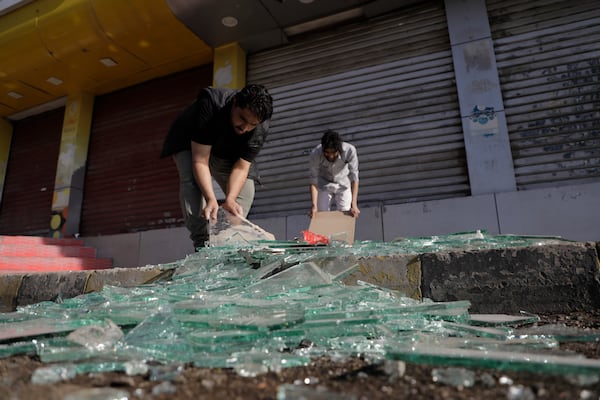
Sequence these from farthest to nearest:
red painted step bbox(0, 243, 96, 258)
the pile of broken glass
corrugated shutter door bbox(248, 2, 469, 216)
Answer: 1. red painted step bbox(0, 243, 96, 258)
2. corrugated shutter door bbox(248, 2, 469, 216)
3. the pile of broken glass

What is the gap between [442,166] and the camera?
5.00 metres

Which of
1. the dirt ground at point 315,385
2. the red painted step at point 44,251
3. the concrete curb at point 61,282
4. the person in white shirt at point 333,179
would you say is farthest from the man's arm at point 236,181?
the red painted step at point 44,251

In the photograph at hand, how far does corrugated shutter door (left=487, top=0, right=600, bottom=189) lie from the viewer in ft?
14.7

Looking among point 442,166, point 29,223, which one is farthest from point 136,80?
point 442,166

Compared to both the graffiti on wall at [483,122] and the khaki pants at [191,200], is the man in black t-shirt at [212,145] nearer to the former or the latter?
the khaki pants at [191,200]

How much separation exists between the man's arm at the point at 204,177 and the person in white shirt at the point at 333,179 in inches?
62.2

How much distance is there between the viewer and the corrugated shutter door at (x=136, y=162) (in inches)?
276

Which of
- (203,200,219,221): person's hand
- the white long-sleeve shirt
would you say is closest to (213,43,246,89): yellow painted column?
the white long-sleeve shirt

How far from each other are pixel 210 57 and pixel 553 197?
5.97 m

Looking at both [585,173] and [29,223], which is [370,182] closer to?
[585,173]

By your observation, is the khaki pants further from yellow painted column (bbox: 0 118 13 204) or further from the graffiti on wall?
yellow painted column (bbox: 0 118 13 204)

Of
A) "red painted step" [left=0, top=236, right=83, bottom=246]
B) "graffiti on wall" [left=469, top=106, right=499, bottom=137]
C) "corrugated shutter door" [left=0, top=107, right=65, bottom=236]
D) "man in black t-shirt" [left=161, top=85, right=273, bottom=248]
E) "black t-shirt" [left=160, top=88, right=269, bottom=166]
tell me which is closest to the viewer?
"man in black t-shirt" [left=161, top=85, right=273, bottom=248]

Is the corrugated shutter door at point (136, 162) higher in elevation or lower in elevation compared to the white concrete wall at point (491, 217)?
higher

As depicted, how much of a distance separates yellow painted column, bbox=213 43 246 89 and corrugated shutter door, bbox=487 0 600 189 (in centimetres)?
389
